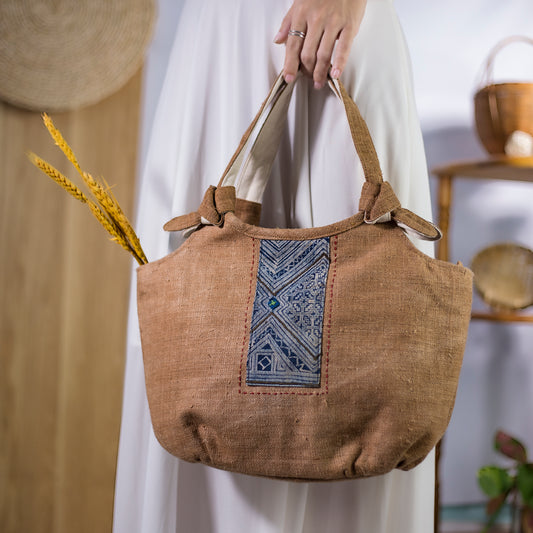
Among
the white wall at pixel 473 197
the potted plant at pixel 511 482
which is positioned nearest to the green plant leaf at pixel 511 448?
the potted plant at pixel 511 482

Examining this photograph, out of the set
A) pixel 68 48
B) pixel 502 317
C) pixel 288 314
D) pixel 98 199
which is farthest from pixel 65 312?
pixel 502 317

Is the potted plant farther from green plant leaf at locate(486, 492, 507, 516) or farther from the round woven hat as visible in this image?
the round woven hat

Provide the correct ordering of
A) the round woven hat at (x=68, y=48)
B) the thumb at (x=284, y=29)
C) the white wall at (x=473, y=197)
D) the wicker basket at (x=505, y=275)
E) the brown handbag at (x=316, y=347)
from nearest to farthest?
1. the brown handbag at (x=316, y=347)
2. the thumb at (x=284, y=29)
3. the round woven hat at (x=68, y=48)
4. the wicker basket at (x=505, y=275)
5. the white wall at (x=473, y=197)

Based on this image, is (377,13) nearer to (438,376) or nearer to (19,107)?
(438,376)

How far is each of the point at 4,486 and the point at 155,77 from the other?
100 centimetres

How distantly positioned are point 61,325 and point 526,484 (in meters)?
1.14

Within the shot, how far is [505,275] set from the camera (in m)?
1.46

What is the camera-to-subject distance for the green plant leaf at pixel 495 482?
1.31 metres

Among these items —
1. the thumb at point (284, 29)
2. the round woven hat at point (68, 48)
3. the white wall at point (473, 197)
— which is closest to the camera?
the thumb at point (284, 29)

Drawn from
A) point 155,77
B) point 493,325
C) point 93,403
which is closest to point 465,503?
point 493,325

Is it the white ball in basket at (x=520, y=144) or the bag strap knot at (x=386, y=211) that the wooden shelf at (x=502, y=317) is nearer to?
the white ball in basket at (x=520, y=144)

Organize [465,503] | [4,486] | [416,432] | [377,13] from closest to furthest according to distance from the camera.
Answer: [416,432] → [377,13] → [4,486] → [465,503]

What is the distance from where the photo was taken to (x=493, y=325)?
5.32 feet

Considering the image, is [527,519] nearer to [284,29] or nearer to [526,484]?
[526,484]
